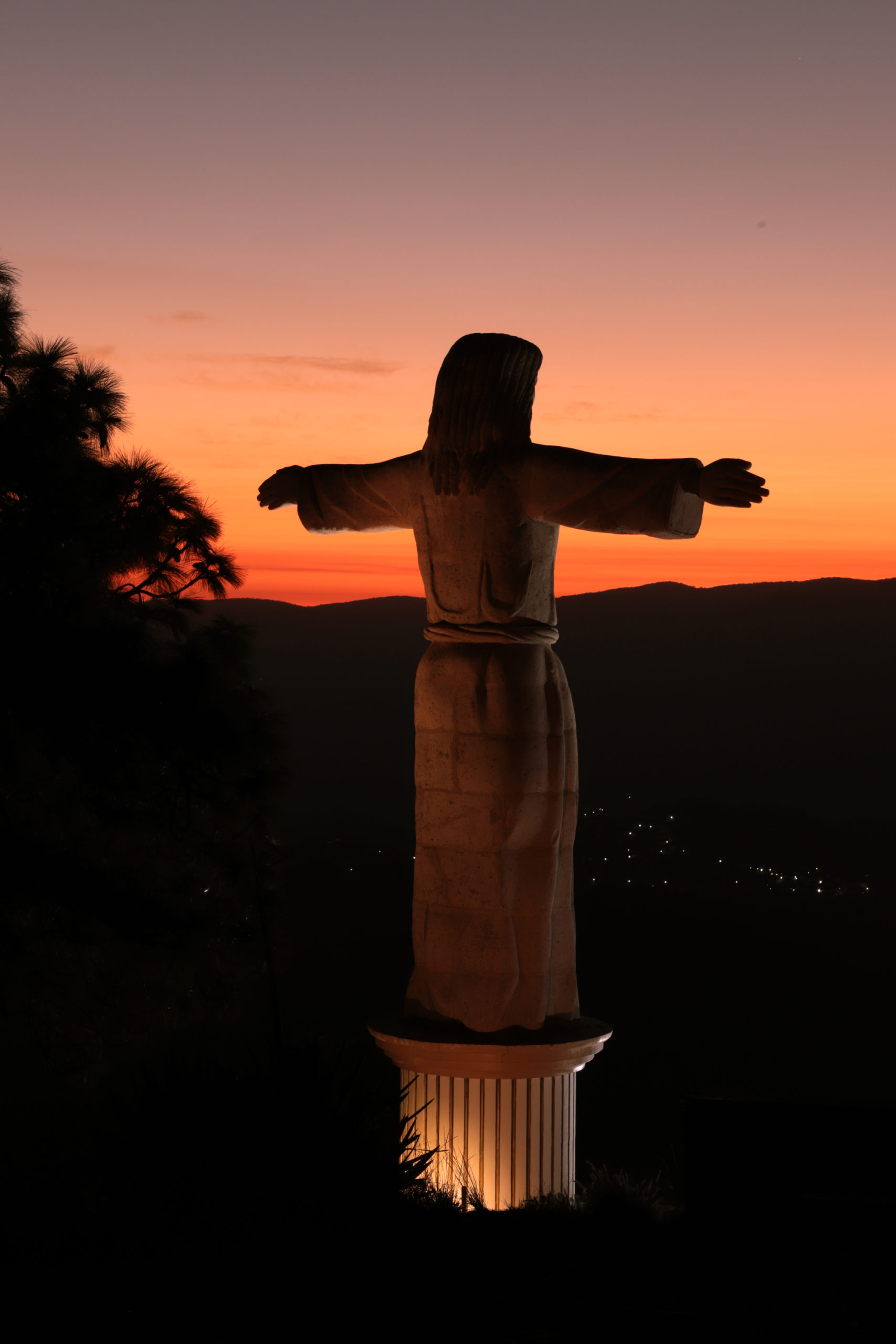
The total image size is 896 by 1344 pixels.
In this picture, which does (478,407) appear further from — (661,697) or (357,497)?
(661,697)

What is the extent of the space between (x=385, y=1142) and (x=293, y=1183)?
30.4 inches

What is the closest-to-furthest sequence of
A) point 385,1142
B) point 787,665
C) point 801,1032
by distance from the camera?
1. point 385,1142
2. point 801,1032
3. point 787,665

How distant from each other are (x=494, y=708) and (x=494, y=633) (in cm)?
35

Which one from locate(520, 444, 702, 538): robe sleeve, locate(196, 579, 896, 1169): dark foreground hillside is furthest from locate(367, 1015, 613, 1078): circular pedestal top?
locate(196, 579, 896, 1169): dark foreground hillside

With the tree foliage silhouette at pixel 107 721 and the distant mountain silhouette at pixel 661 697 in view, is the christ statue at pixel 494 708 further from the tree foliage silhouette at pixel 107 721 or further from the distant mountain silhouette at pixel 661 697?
the distant mountain silhouette at pixel 661 697

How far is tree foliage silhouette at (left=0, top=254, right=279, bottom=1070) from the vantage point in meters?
6.99

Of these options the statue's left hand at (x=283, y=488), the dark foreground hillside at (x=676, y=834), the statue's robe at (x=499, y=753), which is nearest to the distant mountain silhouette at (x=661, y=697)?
the dark foreground hillside at (x=676, y=834)

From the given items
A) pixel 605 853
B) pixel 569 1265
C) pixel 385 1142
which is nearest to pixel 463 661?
pixel 385 1142

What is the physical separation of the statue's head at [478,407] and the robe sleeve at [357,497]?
0.28 m

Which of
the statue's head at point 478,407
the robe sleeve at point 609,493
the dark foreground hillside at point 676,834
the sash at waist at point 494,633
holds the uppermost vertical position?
the statue's head at point 478,407

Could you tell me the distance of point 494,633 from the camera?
629cm

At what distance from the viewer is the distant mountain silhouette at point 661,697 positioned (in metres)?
20.7

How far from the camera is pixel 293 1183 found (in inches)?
205

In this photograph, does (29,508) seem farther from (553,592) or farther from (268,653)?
(268,653)
